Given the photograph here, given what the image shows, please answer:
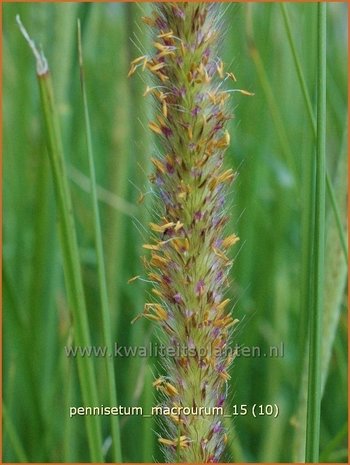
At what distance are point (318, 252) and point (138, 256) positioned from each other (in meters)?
0.79

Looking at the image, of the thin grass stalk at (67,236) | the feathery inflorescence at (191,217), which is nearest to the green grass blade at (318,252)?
the feathery inflorescence at (191,217)

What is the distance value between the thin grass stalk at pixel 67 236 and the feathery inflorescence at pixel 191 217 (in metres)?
0.06

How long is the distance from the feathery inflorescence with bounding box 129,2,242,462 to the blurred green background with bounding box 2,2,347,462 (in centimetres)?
20

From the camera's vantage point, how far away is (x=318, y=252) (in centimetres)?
61

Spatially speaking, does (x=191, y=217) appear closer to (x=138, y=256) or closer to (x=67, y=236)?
(x=67, y=236)

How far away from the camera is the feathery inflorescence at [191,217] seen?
577 mm

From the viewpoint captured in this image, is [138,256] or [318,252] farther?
[138,256]

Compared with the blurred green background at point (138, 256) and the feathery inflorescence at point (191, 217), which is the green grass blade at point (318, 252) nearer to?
the feathery inflorescence at point (191, 217)

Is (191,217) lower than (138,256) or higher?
higher

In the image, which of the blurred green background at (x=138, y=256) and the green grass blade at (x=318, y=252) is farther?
the blurred green background at (x=138, y=256)

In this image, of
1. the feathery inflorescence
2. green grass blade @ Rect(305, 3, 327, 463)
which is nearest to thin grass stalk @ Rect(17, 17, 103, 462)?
the feathery inflorescence

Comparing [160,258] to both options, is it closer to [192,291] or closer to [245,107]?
[192,291]

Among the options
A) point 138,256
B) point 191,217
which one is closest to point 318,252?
point 191,217

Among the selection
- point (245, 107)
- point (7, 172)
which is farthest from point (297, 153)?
point (7, 172)
